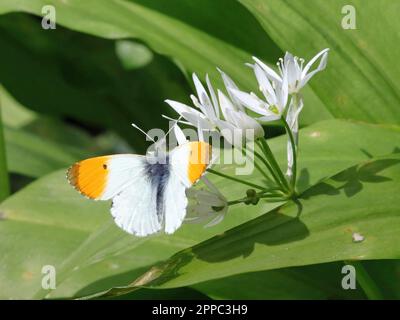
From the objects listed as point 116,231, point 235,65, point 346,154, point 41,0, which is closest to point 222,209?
point 116,231

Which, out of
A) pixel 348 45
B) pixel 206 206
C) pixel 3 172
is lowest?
pixel 206 206

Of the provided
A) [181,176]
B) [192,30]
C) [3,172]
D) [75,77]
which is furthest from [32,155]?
[181,176]

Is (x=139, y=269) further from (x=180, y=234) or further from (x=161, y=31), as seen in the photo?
(x=161, y=31)

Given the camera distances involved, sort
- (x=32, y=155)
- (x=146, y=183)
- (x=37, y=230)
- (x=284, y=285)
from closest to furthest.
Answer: (x=146, y=183) < (x=284, y=285) < (x=37, y=230) < (x=32, y=155)

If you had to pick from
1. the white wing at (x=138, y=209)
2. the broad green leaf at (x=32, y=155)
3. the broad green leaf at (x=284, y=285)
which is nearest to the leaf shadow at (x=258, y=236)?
the white wing at (x=138, y=209)

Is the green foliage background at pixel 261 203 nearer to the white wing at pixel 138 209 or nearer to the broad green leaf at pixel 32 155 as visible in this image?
the white wing at pixel 138 209

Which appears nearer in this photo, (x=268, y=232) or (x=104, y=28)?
(x=268, y=232)

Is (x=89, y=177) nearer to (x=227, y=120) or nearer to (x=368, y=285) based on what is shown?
(x=227, y=120)
